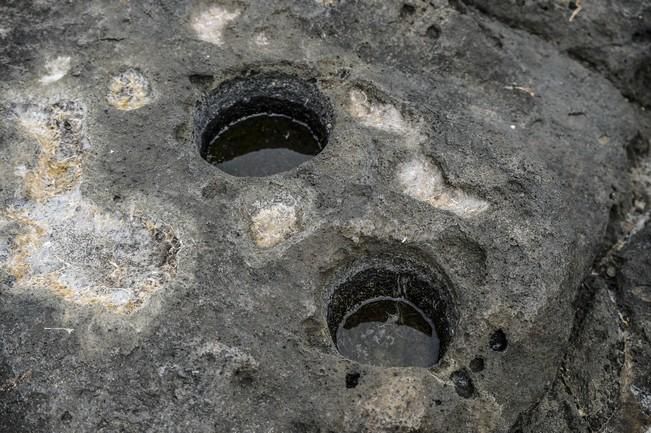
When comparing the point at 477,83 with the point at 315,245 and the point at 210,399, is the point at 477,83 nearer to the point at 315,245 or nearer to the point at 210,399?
the point at 315,245

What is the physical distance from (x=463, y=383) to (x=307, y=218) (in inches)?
47.3

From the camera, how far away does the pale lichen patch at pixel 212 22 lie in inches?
174

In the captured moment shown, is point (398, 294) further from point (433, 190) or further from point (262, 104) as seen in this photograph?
point (262, 104)

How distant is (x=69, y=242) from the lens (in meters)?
3.55

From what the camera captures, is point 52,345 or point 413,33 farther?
point 413,33

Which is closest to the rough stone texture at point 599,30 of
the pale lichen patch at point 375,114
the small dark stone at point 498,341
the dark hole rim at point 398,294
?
the pale lichen patch at point 375,114

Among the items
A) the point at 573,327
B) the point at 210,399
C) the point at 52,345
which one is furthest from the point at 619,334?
the point at 52,345

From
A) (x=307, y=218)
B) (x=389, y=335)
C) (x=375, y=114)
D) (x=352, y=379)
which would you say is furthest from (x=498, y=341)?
(x=375, y=114)

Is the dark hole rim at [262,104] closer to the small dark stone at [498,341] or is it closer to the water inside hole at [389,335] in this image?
the water inside hole at [389,335]

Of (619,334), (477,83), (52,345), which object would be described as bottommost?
(52,345)

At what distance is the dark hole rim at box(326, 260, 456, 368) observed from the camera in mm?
3611

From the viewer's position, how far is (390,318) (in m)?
3.88

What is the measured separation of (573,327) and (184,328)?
212cm

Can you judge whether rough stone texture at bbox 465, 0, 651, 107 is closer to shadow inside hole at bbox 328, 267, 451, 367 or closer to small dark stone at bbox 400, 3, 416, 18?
small dark stone at bbox 400, 3, 416, 18
